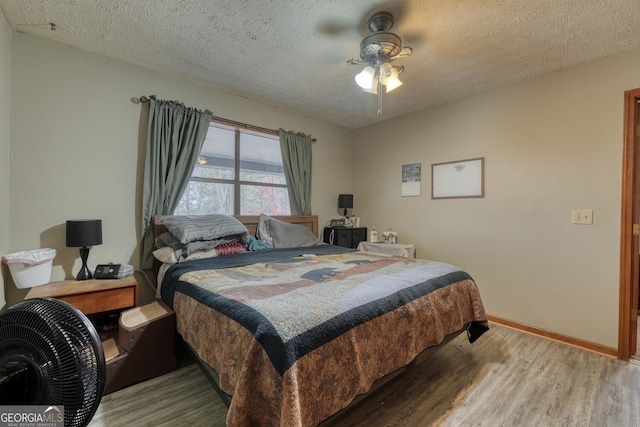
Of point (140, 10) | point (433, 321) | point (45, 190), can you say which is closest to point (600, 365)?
point (433, 321)

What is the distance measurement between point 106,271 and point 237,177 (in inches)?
61.5

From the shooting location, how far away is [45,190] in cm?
218

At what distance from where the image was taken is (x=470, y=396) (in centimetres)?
175

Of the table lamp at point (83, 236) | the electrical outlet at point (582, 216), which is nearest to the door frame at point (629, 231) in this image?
the electrical outlet at point (582, 216)

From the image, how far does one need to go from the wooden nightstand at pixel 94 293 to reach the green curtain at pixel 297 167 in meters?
2.08

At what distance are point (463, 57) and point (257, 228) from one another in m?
2.65

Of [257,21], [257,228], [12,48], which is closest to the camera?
[257,21]

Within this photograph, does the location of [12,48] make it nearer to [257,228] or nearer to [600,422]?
[257,228]

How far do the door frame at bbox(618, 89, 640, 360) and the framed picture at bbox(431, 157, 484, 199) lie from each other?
106cm

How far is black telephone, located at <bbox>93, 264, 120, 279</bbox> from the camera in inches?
85.8

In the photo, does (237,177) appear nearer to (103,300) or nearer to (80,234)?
(80,234)

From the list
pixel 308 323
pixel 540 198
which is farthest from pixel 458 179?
pixel 308 323

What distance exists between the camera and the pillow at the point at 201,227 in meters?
2.41

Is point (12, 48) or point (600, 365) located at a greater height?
point (12, 48)
